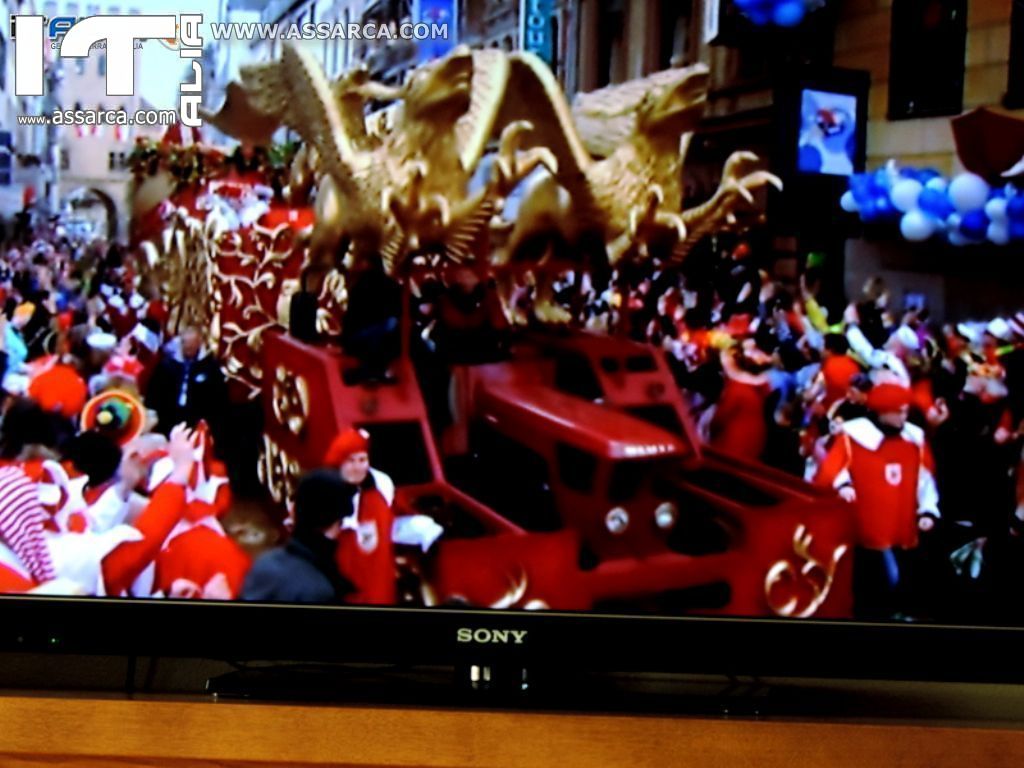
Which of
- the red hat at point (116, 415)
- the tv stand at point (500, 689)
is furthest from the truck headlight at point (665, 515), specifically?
the red hat at point (116, 415)

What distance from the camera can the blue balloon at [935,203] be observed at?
5.63 feet

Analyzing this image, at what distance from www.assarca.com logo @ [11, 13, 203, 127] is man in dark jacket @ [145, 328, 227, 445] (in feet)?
1.01

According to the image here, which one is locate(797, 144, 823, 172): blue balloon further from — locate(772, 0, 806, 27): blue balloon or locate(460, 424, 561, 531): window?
locate(460, 424, 561, 531): window

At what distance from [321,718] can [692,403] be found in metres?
0.60

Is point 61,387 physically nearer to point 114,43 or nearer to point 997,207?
point 114,43

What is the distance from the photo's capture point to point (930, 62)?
5.64 feet

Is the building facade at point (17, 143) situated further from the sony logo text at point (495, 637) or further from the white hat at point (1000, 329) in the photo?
the white hat at point (1000, 329)

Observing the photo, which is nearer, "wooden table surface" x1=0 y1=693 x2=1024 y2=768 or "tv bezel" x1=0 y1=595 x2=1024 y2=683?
"wooden table surface" x1=0 y1=693 x2=1024 y2=768

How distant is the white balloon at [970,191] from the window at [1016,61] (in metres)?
0.10

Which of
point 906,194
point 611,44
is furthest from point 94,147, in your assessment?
point 906,194

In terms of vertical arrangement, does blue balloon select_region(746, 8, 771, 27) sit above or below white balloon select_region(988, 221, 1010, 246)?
above

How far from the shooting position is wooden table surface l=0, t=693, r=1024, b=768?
1.57m

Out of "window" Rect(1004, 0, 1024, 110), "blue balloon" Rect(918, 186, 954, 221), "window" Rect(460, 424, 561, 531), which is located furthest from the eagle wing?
"window" Rect(1004, 0, 1024, 110)

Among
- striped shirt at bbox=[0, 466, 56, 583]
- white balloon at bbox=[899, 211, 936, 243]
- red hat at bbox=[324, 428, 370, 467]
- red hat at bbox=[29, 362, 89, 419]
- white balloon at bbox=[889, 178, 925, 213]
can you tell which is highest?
white balloon at bbox=[889, 178, 925, 213]
